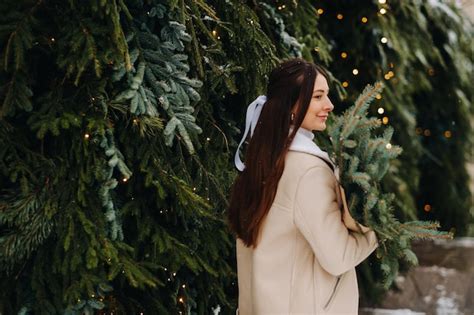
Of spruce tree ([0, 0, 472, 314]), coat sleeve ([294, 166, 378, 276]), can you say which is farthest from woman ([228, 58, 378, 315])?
spruce tree ([0, 0, 472, 314])

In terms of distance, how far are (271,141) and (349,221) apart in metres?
0.40

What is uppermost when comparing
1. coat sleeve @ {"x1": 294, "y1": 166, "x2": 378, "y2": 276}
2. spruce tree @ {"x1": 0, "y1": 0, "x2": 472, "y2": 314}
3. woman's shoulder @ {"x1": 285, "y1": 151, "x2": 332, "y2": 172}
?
woman's shoulder @ {"x1": 285, "y1": 151, "x2": 332, "y2": 172}

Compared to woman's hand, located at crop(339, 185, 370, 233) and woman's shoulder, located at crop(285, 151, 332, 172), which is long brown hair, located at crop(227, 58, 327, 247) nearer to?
woman's shoulder, located at crop(285, 151, 332, 172)

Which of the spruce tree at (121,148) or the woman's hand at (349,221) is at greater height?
the woman's hand at (349,221)

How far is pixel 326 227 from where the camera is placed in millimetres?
3117

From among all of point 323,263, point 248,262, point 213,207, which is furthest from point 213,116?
point 323,263

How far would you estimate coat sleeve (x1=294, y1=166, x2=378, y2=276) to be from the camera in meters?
3.12

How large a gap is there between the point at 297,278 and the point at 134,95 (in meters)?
1.10

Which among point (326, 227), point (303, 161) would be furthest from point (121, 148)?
point (326, 227)

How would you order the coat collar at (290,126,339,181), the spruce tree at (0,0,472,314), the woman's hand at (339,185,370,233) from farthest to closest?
the spruce tree at (0,0,472,314) → the coat collar at (290,126,339,181) → the woman's hand at (339,185,370,233)

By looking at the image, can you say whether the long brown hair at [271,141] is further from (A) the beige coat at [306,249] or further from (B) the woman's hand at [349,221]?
(B) the woman's hand at [349,221]

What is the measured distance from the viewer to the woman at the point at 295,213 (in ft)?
10.3

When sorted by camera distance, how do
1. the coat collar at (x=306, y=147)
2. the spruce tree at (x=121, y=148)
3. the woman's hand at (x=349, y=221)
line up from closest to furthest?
the woman's hand at (x=349, y=221), the coat collar at (x=306, y=147), the spruce tree at (x=121, y=148)

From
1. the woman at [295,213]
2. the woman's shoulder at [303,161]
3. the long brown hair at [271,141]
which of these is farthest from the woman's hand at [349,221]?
the long brown hair at [271,141]
